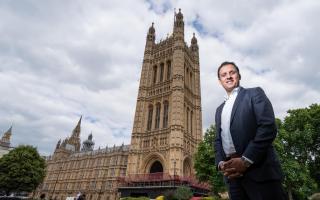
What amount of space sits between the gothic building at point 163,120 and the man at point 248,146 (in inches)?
1170

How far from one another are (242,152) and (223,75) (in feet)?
3.80

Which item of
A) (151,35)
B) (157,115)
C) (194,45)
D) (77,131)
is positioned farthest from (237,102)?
(77,131)

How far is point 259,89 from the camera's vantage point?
300 centimetres

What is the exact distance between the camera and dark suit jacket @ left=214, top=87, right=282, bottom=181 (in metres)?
2.54

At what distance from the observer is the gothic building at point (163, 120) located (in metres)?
35.2

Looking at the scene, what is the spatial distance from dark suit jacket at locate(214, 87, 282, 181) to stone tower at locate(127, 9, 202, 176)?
1204 inches

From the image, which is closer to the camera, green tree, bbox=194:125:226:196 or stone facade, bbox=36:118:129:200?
green tree, bbox=194:125:226:196

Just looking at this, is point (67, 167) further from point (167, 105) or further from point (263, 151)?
point (263, 151)

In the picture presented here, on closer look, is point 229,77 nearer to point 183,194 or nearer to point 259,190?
point 259,190

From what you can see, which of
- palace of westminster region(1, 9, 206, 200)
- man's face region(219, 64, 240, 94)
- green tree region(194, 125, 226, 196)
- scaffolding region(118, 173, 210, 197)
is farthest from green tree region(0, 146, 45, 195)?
man's face region(219, 64, 240, 94)

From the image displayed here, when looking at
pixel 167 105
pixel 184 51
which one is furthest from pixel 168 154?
pixel 184 51

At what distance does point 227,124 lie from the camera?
10.0 feet

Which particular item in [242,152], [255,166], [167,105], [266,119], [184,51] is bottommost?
[255,166]

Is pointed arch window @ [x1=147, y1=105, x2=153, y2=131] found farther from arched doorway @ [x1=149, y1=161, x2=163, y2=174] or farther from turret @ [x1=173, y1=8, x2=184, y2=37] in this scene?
turret @ [x1=173, y1=8, x2=184, y2=37]
